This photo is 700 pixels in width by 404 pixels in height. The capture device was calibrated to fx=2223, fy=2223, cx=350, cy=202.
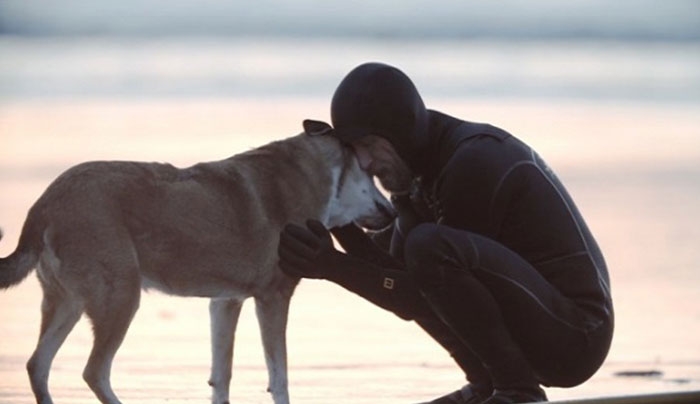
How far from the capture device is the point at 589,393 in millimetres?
8508

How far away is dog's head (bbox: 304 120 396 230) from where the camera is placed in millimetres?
8414

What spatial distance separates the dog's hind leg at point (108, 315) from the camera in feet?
25.1

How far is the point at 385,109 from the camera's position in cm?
764

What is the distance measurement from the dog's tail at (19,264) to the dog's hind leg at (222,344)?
0.93 metres

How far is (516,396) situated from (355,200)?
1303mm

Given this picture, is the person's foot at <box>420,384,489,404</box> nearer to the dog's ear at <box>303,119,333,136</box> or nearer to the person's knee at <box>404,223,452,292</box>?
the person's knee at <box>404,223,452,292</box>

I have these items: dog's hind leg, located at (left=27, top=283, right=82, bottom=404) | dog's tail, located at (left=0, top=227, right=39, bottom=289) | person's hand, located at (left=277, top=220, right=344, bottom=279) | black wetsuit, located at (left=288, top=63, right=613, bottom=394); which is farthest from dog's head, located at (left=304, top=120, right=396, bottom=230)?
dog's tail, located at (left=0, top=227, right=39, bottom=289)

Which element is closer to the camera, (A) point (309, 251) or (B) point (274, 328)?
(A) point (309, 251)

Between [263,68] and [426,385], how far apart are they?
1343cm

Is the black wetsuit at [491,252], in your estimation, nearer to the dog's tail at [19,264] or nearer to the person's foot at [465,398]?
the person's foot at [465,398]

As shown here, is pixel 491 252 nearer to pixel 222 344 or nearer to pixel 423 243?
pixel 423 243

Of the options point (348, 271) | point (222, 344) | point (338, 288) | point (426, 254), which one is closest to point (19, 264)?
point (222, 344)

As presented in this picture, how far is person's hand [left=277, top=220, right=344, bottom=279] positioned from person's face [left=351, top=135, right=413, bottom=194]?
283mm

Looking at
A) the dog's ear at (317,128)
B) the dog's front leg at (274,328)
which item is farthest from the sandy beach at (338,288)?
the dog's ear at (317,128)
